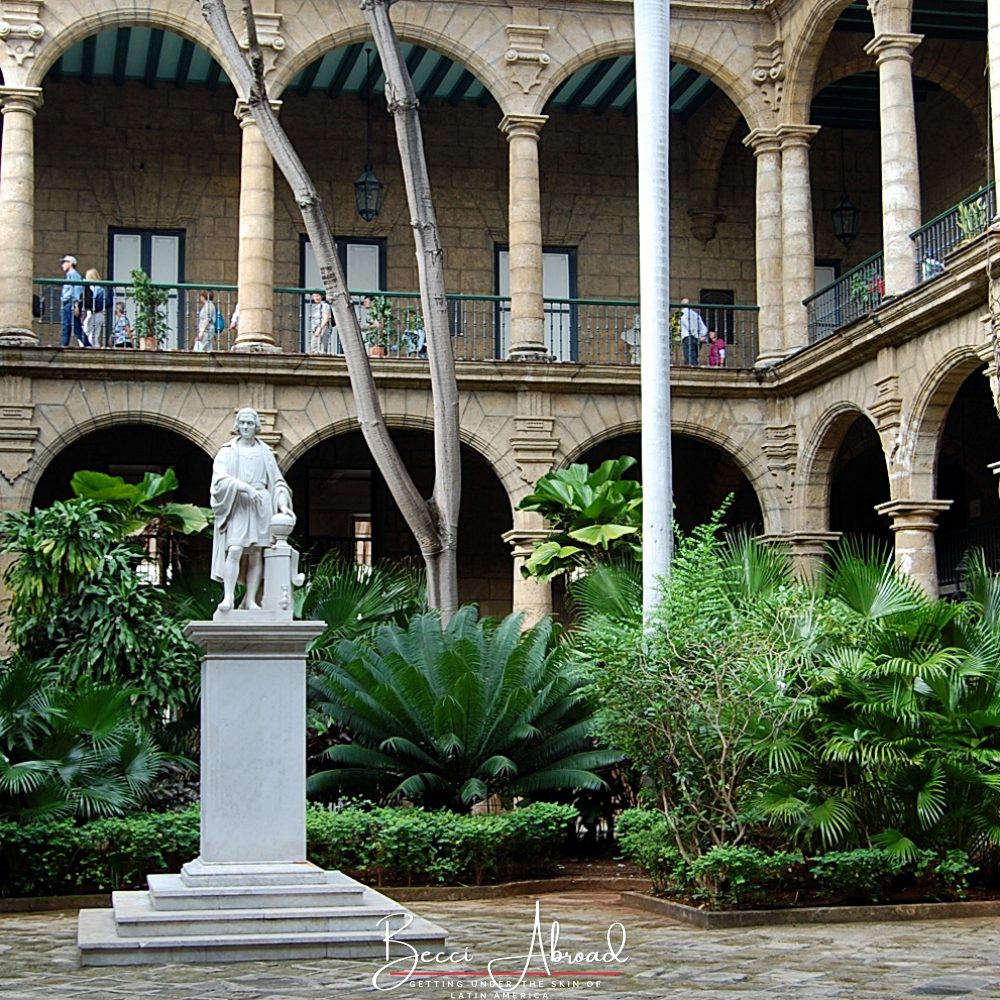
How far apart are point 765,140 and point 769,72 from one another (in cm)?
92

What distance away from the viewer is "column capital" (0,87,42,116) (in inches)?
797

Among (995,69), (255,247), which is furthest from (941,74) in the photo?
(255,247)

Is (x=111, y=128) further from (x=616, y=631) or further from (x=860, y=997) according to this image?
(x=860, y=997)

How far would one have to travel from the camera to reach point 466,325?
78.3 ft

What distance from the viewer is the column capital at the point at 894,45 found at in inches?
757

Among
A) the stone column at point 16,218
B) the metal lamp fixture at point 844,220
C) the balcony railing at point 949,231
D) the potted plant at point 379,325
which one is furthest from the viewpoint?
the metal lamp fixture at point 844,220

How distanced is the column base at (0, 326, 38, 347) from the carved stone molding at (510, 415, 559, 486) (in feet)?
19.2

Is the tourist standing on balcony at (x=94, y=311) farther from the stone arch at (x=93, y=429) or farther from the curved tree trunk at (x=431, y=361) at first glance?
the curved tree trunk at (x=431, y=361)

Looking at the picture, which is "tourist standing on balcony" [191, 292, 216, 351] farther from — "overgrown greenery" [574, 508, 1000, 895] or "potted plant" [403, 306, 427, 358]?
"overgrown greenery" [574, 508, 1000, 895]

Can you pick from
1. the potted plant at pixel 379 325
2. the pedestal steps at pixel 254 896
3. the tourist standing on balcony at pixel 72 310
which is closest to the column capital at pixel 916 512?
the potted plant at pixel 379 325

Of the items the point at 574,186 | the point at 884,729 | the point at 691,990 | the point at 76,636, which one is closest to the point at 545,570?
the point at 76,636

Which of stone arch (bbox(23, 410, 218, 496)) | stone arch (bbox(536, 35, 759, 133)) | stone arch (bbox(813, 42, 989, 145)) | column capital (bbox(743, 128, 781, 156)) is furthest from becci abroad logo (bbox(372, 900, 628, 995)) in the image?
stone arch (bbox(813, 42, 989, 145))

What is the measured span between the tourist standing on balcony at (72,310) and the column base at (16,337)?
678mm

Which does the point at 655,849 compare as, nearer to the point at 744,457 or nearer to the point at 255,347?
the point at 255,347
